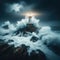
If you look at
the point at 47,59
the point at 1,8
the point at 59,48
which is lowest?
the point at 47,59

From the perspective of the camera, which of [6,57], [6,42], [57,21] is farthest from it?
[6,42]

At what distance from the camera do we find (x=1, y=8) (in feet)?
13.8

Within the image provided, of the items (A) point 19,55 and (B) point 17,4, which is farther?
(B) point 17,4

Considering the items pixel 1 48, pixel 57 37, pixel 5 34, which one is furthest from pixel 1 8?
pixel 57 37

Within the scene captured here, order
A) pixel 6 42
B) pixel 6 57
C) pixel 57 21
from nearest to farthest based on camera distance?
pixel 6 57
pixel 57 21
pixel 6 42

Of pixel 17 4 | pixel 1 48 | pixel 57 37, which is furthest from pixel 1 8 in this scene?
pixel 57 37

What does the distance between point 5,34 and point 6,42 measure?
0.92 feet

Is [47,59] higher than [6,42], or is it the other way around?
[6,42]

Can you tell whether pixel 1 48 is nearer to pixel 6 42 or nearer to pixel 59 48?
pixel 6 42

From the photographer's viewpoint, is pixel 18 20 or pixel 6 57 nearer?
pixel 6 57

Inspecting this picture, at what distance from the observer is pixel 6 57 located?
151 inches

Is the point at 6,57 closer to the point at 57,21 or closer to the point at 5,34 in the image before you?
the point at 5,34

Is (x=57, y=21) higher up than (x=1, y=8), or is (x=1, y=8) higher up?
(x=1, y=8)

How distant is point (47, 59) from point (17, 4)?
5.72ft
